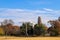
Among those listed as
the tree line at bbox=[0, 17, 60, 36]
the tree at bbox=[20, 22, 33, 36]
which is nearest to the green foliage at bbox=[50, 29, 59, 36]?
the tree line at bbox=[0, 17, 60, 36]

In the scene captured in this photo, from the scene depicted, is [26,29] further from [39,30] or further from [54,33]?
[54,33]

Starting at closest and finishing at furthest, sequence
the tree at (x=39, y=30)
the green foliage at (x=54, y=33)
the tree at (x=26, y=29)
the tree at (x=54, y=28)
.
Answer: the green foliage at (x=54, y=33)
the tree at (x=54, y=28)
the tree at (x=39, y=30)
the tree at (x=26, y=29)

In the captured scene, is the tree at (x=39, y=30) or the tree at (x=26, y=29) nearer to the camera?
the tree at (x=39, y=30)

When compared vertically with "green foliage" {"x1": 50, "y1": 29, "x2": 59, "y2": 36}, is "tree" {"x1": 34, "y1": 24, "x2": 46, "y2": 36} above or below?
above

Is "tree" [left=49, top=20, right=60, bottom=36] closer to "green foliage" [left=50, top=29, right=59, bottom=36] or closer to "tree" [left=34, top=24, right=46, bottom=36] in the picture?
"green foliage" [left=50, top=29, right=59, bottom=36]

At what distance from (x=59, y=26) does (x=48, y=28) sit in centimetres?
954

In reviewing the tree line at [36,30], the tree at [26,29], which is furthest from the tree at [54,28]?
the tree at [26,29]

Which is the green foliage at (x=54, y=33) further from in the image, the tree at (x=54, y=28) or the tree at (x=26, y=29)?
the tree at (x=26, y=29)

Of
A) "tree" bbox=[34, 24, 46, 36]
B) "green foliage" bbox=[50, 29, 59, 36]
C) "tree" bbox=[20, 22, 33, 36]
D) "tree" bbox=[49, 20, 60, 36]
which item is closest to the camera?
"green foliage" bbox=[50, 29, 59, 36]

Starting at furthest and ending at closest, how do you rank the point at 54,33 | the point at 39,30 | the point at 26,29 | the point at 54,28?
the point at 54,28, the point at 26,29, the point at 39,30, the point at 54,33

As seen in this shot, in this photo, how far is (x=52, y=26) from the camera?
105m

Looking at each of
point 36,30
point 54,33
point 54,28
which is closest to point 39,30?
point 36,30

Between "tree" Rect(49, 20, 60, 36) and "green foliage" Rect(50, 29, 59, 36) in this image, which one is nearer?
"green foliage" Rect(50, 29, 59, 36)

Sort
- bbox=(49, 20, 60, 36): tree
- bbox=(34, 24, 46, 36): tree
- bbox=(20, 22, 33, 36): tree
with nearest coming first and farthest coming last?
bbox=(49, 20, 60, 36): tree, bbox=(34, 24, 46, 36): tree, bbox=(20, 22, 33, 36): tree
